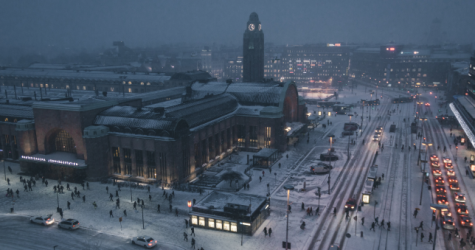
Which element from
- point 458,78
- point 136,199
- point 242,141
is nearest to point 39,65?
point 242,141

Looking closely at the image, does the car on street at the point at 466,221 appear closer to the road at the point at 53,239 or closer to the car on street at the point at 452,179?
the car on street at the point at 452,179

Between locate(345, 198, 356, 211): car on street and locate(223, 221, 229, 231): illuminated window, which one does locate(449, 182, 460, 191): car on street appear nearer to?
locate(345, 198, 356, 211): car on street

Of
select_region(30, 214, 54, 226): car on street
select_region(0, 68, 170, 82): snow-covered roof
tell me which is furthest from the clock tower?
select_region(30, 214, 54, 226): car on street

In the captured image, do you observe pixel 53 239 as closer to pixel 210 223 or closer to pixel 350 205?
pixel 210 223

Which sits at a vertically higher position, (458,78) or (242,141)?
(458,78)

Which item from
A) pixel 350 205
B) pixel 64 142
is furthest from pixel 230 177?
pixel 64 142

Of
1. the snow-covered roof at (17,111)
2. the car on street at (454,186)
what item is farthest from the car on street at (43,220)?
the car on street at (454,186)

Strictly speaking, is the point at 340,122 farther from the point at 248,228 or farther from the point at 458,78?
the point at 248,228
